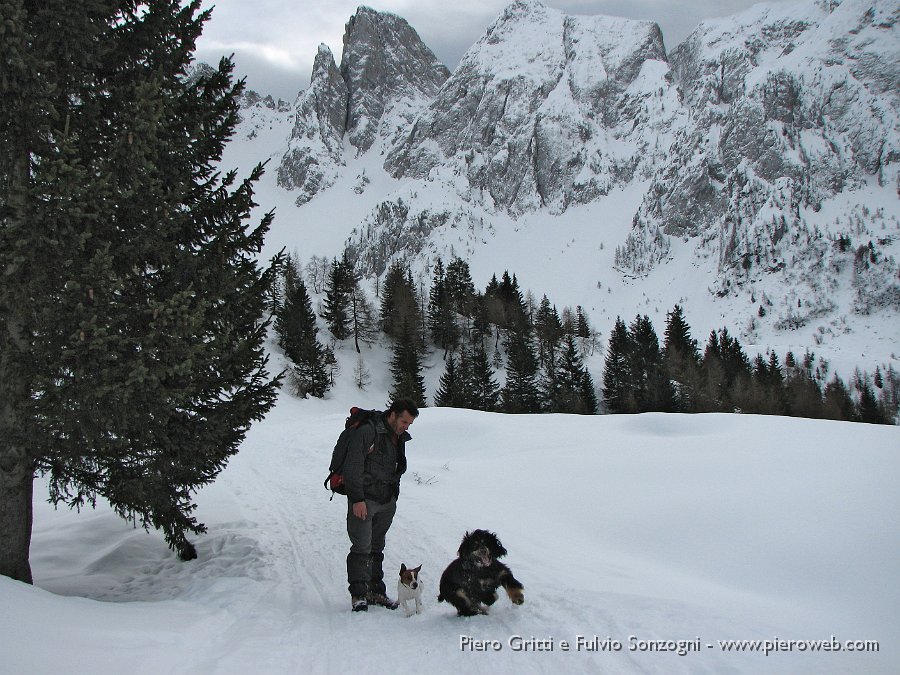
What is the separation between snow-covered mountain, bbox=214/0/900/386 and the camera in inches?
4031

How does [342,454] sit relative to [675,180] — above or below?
below

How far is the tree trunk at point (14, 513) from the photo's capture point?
5148 mm

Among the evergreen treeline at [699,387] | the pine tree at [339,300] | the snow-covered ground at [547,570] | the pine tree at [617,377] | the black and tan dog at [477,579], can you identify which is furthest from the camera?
Result: the pine tree at [339,300]

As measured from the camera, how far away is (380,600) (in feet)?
17.7

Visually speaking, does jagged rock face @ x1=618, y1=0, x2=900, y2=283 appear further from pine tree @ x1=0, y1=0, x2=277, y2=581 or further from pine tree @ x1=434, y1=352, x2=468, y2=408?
pine tree @ x1=0, y1=0, x2=277, y2=581

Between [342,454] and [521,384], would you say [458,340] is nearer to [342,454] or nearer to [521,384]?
[521,384]

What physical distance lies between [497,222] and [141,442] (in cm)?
14767

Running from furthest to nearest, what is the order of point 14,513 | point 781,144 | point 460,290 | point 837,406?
Answer: point 781,144, point 460,290, point 837,406, point 14,513

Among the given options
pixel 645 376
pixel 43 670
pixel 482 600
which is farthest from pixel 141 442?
pixel 645 376

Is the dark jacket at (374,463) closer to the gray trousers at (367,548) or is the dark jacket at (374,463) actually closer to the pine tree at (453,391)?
the gray trousers at (367,548)

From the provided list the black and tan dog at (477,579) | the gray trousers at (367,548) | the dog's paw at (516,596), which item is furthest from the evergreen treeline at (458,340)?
the dog's paw at (516,596)

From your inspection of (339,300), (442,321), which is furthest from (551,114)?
(339,300)

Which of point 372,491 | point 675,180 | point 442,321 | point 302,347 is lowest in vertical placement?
point 372,491

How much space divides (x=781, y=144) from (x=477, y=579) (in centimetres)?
15007
